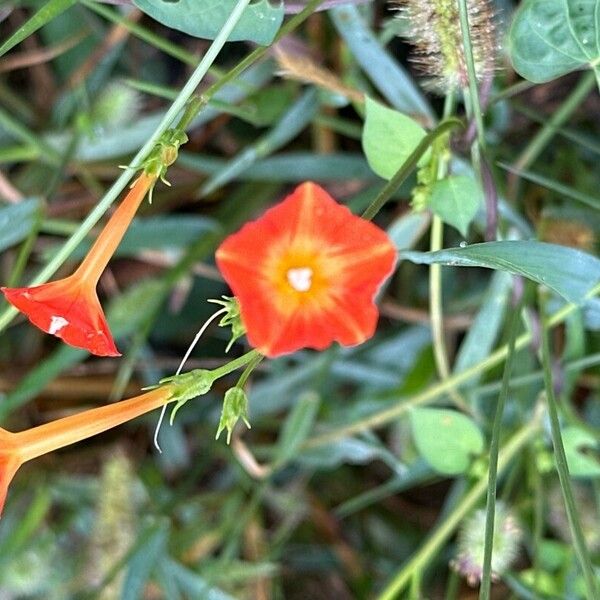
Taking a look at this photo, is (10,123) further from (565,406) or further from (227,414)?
(565,406)

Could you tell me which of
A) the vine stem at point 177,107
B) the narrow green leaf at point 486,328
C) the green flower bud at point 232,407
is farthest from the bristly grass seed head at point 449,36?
the narrow green leaf at point 486,328

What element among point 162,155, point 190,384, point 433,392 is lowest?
point 433,392

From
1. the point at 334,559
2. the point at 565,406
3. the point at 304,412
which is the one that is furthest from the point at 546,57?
the point at 334,559

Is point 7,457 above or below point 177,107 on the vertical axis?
below

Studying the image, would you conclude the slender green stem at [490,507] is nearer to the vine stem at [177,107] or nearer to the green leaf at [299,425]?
the vine stem at [177,107]

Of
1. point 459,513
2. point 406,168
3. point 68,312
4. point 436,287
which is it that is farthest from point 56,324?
point 459,513

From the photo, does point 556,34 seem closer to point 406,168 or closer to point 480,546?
point 406,168

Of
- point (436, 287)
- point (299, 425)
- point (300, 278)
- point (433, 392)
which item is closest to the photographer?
point (300, 278)
